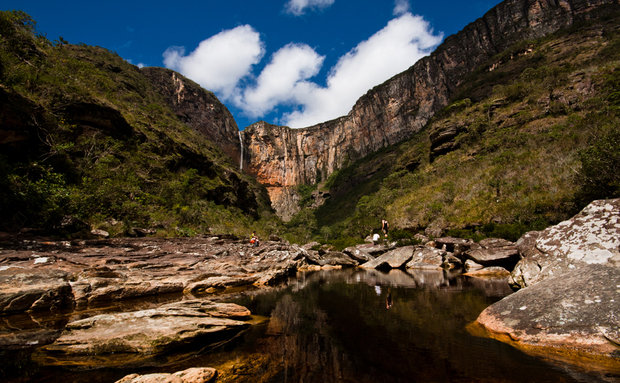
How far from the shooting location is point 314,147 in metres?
138

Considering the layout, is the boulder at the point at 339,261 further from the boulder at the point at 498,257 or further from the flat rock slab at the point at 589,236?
the flat rock slab at the point at 589,236

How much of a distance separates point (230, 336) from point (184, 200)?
23704 millimetres

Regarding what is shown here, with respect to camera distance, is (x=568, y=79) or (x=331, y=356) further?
(x=568, y=79)

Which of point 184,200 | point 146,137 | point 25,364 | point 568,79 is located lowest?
point 25,364

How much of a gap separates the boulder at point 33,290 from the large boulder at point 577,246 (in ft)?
35.8

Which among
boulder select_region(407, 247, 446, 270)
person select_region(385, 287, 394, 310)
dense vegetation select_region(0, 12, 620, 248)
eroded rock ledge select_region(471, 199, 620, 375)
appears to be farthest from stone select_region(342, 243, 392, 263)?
eroded rock ledge select_region(471, 199, 620, 375)

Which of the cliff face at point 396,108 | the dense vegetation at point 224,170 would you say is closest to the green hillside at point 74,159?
the dense vegetation at point 224,170

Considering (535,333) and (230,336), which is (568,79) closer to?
(535,333)

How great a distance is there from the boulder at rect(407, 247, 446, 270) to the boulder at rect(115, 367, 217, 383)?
49.5ft

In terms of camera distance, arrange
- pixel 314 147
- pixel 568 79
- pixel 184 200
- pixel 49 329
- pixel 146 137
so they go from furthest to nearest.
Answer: pixel 314 147, pixel 568 79, pixel 146 137, pixel 184 200, pixel 49 329

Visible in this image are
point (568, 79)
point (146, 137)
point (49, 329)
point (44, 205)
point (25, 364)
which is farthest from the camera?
point (568, 79)

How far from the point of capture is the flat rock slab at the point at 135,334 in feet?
11.4

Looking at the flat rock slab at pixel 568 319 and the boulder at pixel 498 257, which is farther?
the boulder at pixel 498 257

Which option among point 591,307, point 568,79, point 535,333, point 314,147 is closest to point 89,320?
point 535,333
